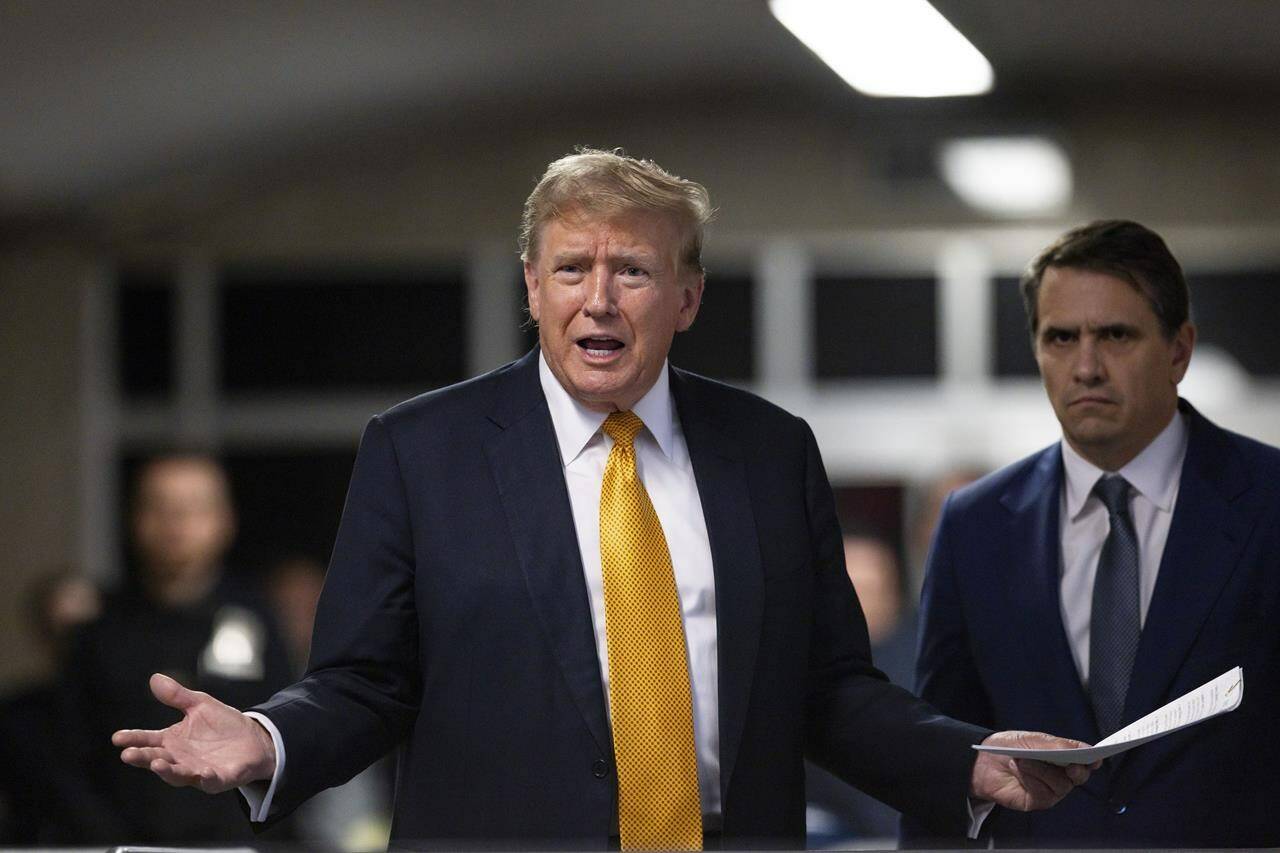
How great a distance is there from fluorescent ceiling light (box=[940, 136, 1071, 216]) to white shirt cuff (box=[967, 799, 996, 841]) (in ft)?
18.9

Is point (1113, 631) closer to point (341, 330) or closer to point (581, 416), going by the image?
point (581, 416)

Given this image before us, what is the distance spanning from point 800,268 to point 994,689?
5.90m

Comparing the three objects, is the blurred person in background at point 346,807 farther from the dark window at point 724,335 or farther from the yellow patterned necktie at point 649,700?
the yellow patterned necktie at point 649,700

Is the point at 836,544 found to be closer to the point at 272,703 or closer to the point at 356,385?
the point at 272,703

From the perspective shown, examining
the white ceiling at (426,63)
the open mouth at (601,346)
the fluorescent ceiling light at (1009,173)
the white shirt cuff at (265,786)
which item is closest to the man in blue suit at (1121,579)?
the open mouth at (601,346)

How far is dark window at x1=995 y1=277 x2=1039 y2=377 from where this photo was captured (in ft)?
26.5

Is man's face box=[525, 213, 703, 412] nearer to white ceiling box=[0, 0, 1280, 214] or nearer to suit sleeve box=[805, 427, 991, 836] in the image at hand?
suit sleeve box=[805, 427, 991, 836]

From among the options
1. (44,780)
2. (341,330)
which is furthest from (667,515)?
(341,330)

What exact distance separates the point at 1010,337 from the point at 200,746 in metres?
6.69

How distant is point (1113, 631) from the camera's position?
93.5 inches

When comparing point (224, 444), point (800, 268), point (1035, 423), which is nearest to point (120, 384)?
point (224, 444)

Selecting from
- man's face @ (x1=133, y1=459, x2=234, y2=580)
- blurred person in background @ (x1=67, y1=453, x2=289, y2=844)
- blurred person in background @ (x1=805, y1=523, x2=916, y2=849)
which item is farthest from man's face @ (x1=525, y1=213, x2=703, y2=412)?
man's face @ (x1=133, y1=459, x2=234, y2=580)

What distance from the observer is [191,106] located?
7078mm

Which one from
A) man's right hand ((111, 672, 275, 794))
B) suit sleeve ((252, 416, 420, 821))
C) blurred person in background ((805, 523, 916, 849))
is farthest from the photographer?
blurred person in background ((805, 523, 916, 849))
